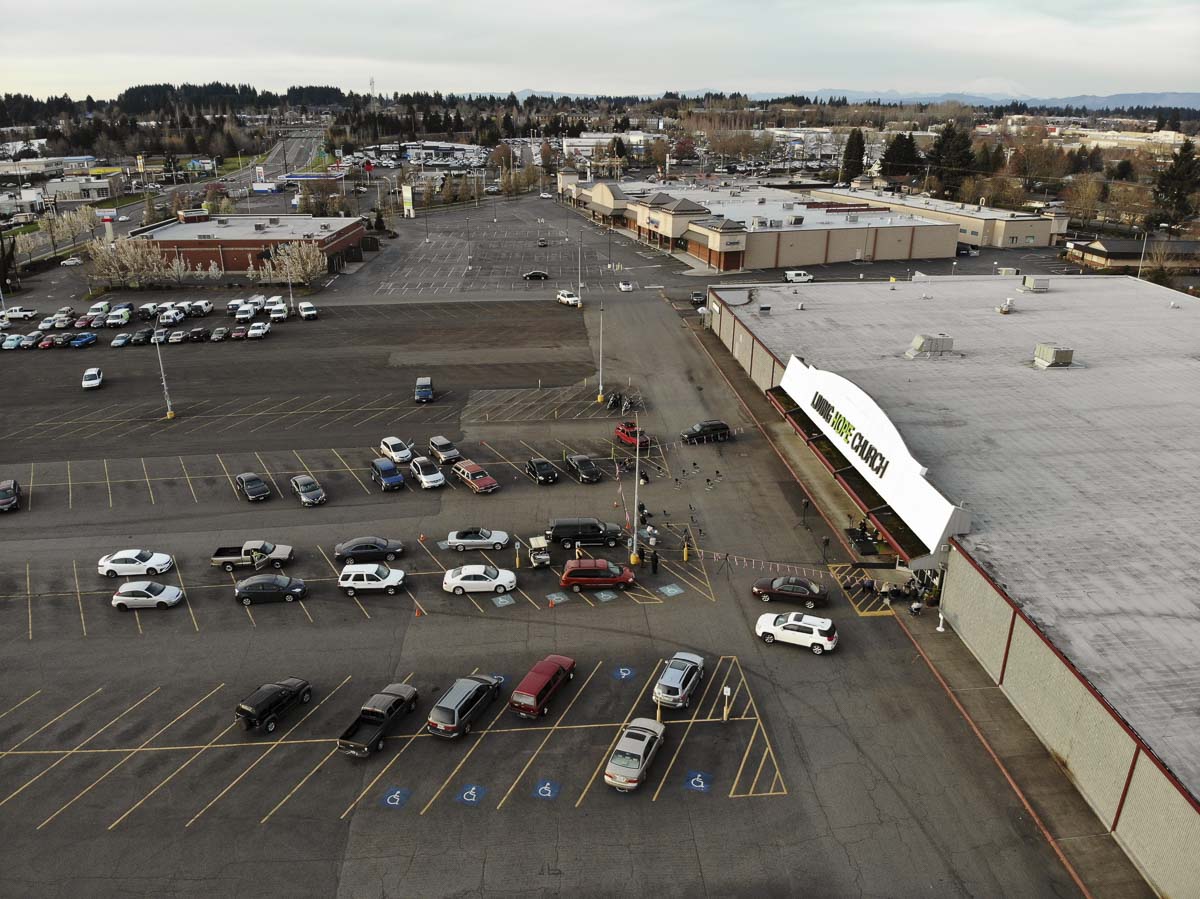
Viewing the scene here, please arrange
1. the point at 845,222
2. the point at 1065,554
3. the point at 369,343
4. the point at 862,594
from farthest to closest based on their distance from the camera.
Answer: the point at 845,222 < the point at 369,343 < the point at 862,594 < the point at 1065,554

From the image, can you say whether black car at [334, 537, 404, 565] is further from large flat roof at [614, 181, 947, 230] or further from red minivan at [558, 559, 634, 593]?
large flat roof at [614, 181, 947, 230]

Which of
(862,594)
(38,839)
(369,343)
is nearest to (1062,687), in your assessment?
(862,594)

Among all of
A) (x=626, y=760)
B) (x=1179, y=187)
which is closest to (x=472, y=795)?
(x=626, y=760)

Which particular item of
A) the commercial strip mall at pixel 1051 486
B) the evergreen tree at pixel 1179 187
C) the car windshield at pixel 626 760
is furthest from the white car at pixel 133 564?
the evergreen tree at pixel 1179 187

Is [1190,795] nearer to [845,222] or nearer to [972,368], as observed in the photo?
[972,368]

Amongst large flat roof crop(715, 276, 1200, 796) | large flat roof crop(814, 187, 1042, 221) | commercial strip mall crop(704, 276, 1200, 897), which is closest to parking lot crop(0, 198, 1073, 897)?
commercial strip mall crop(704, 276, 1200, 897)

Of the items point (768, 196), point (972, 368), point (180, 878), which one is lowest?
point (180, 878)

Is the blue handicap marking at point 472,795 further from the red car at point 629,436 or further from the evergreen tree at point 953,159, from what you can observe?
the evergreen tree at point 953,159

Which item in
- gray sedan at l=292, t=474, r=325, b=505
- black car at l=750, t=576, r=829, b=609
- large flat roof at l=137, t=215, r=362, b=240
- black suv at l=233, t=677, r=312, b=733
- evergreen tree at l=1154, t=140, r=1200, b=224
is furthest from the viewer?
evergreen tree at l=1154, t=140, r=1200, b=224
